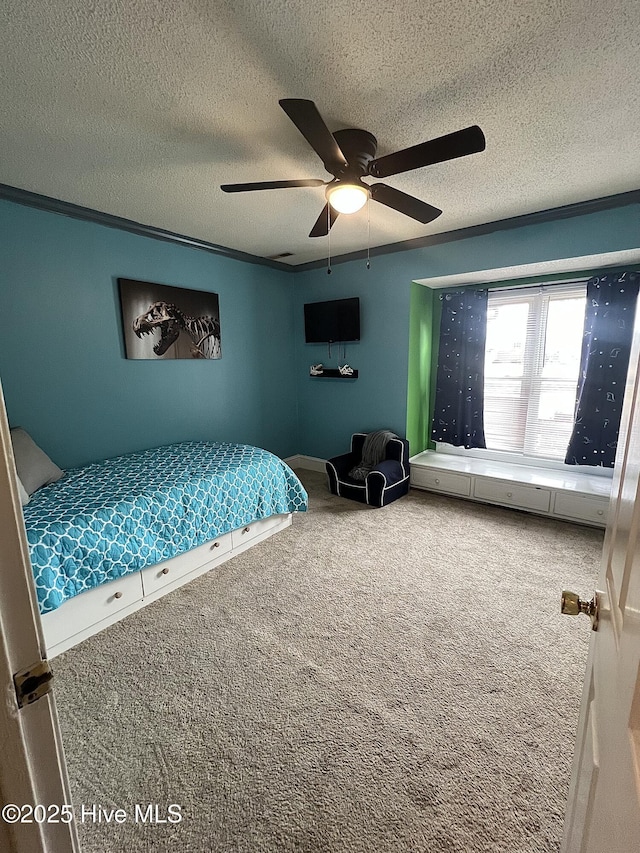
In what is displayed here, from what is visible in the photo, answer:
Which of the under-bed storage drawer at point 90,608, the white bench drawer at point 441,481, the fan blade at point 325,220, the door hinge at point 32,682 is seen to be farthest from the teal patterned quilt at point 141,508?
the fan blade at point 325,220

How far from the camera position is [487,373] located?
404 centimetres

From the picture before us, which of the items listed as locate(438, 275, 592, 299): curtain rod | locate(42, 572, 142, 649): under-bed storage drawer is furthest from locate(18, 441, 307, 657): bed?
locate(438, 275, 592, 299): curtain rod

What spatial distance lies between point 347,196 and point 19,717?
2.18m

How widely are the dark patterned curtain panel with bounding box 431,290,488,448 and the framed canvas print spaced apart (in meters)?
2.43

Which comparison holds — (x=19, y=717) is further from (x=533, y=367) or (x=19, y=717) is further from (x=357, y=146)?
(x=533, y=367)

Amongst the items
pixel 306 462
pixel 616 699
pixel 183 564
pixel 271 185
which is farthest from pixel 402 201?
pixel 306 462

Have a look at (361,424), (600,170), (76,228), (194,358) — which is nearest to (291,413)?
(361,424)

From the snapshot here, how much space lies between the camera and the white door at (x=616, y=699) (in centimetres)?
48

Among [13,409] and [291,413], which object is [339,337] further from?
[13,409]

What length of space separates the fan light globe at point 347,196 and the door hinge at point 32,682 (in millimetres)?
2102

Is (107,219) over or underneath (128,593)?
over

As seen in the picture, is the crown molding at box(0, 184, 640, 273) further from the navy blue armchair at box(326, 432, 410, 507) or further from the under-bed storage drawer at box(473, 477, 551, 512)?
the under-bed storage drawer at box(473, 477, 551, 512)

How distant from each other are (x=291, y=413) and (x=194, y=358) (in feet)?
5.20

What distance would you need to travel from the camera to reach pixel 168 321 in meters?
3.53
